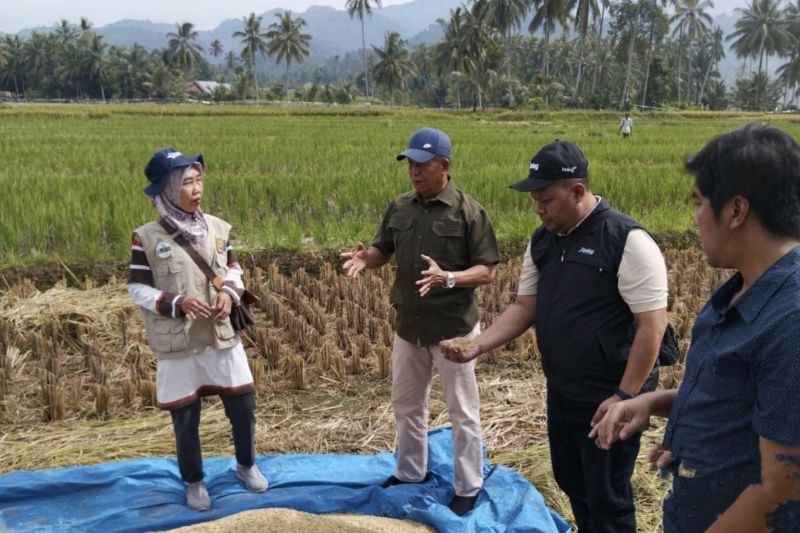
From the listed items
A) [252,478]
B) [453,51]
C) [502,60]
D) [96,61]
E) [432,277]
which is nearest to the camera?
[432,277]

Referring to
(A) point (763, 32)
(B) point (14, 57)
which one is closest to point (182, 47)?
(B) point (14, 57)

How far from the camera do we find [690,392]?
1.40 metres

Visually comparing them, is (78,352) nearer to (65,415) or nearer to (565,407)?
(65,415)

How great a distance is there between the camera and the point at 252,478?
294 cm

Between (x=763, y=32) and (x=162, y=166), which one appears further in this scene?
(x=763, y=32)

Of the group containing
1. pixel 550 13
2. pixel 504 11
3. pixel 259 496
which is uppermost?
pixel 504 11

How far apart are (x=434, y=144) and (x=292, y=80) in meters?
172

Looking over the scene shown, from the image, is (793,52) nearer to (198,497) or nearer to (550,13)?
(550,13)

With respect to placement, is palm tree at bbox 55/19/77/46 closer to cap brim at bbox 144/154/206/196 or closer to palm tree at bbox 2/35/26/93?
palm tree at bbox 2/35/26/93

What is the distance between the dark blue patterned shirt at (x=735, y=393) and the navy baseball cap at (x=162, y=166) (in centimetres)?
199

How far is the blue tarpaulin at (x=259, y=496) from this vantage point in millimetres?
2705

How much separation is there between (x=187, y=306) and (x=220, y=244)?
13.4 inches

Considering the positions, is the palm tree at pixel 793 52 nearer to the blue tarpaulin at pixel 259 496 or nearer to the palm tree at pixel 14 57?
the blue tarpaulin at pixel 259 496

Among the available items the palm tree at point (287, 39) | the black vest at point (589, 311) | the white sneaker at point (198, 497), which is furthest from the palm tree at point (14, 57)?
the black vest at point (589, 311)
